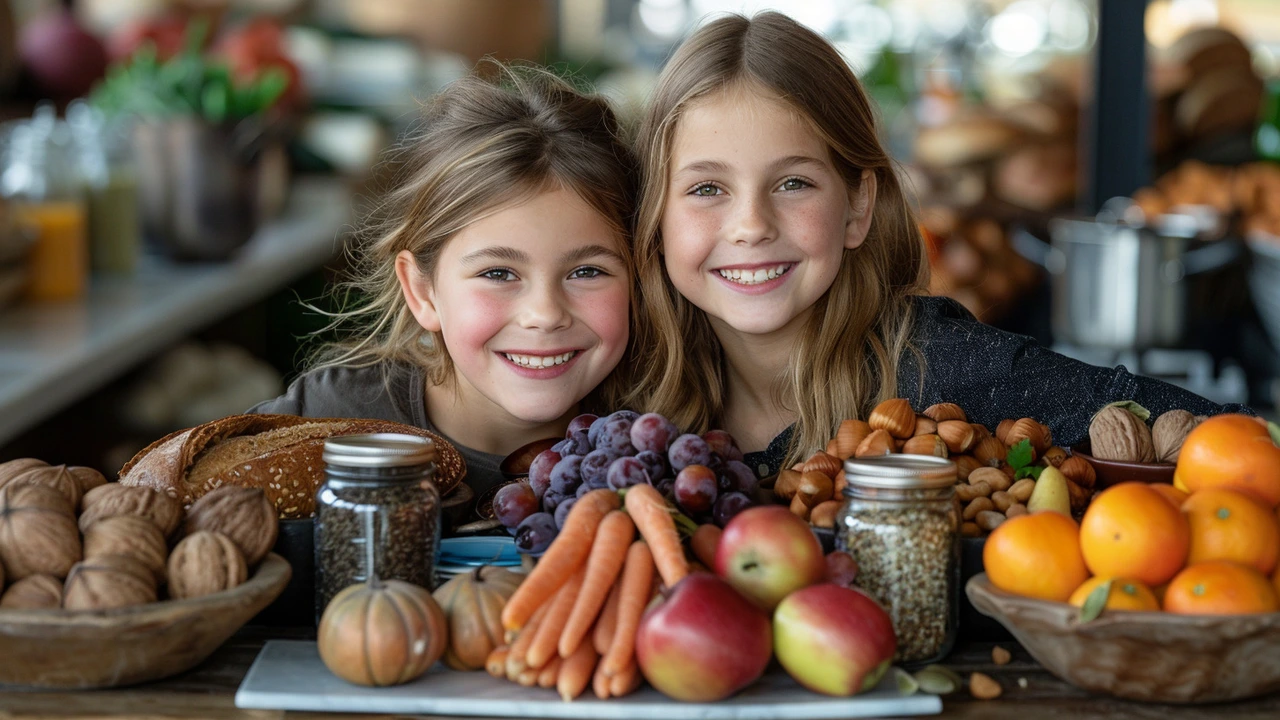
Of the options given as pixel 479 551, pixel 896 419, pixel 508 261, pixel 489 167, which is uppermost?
pixel 489 167

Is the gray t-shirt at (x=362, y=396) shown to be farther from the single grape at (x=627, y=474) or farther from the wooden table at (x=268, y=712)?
the wooden table at (x=268, y=712)

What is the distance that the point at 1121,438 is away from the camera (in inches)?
53.7

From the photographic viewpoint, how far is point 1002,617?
1.05 meters

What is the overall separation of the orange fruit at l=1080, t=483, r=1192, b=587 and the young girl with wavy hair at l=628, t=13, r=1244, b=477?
2.01 ft

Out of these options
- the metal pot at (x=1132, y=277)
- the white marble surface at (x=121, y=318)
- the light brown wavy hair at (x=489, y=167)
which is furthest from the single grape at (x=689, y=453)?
the metal pot at (x=1132, y=277)

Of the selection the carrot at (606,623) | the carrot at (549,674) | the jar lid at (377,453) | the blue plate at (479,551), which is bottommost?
the carrot at (549,674)

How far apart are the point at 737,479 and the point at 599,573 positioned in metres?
0.22

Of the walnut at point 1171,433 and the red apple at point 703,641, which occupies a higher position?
the walnut at point 1171,433

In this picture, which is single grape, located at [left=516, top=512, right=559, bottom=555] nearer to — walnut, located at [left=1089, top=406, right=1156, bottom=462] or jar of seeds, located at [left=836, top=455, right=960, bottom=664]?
jar of seeds, located at [left=836, top=455, right=960, bottom=664]

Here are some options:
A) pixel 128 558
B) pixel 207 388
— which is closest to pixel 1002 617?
pixel 128 558

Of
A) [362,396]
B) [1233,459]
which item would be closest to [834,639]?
[1233,459]

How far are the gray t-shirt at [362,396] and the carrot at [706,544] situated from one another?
80 cm

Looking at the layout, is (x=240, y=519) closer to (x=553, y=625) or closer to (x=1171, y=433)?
(x=553, y=625)

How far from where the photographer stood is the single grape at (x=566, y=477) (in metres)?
1.28
